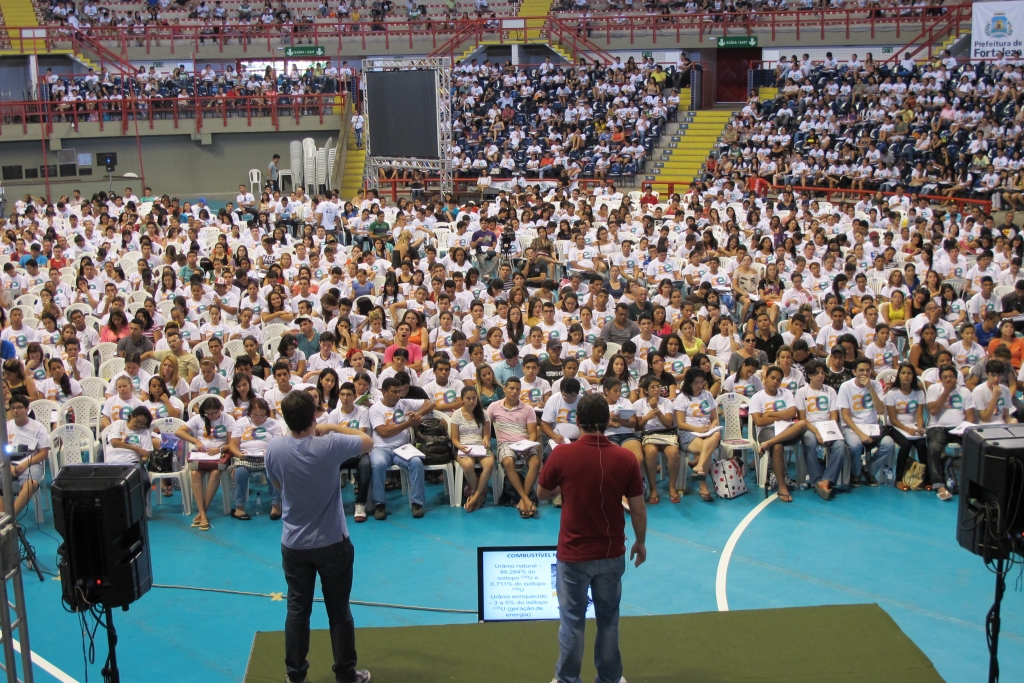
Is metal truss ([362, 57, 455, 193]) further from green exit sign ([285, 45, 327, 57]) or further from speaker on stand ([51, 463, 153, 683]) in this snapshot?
speaker on stand ([51, 463, 153, 683])

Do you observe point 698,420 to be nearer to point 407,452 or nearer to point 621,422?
point 621,422

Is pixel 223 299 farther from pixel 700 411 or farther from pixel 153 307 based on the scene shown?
pixel 700 411

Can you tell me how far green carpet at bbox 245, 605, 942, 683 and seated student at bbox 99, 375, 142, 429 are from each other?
15.4 ft

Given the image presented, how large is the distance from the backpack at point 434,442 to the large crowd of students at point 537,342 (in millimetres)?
129

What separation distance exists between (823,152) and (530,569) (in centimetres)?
2180

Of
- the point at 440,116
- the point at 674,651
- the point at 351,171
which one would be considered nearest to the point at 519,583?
the point at 674,651

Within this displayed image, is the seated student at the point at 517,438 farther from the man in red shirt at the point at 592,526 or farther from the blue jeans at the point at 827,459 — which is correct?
the man in red shirt at the point at 592,526

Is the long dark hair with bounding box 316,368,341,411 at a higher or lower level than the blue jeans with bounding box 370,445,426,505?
higher

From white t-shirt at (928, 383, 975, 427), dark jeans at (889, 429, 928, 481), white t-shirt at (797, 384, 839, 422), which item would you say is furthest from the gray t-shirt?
white t-shirt at (928, 383, 975, 427)

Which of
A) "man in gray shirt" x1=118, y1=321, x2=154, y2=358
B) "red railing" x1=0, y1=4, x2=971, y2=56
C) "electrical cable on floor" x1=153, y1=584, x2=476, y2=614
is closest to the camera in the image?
"electrical cable on floor" x1=153, y1=584, x2=476, y2=614

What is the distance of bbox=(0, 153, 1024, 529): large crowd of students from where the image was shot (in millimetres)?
10133

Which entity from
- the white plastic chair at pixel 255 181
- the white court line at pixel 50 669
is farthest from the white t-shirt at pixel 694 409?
the white plastic chair at pixel 255 181

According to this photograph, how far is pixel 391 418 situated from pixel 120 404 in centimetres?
267

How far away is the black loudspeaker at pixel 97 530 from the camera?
517cm
